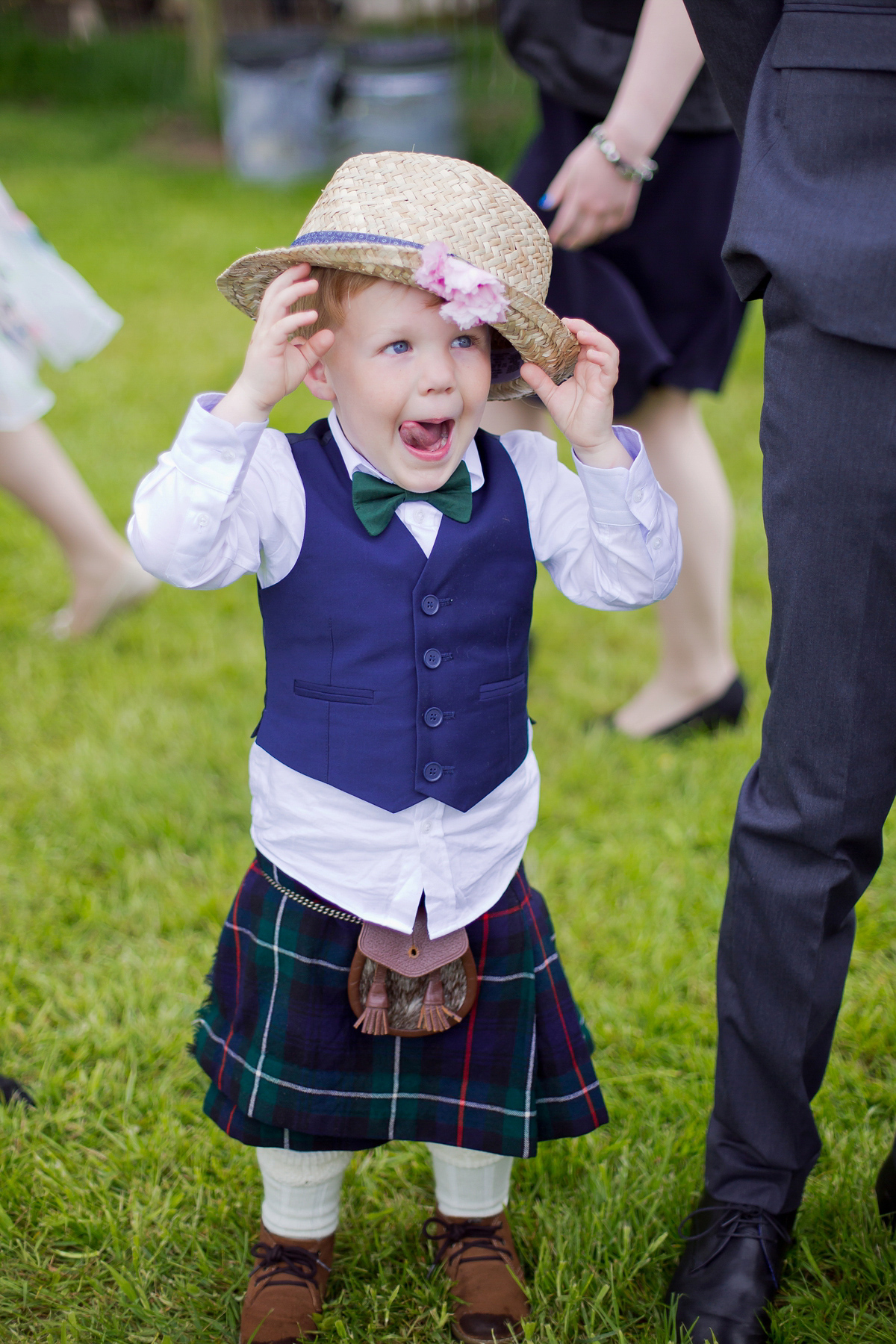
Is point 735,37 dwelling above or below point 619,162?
above

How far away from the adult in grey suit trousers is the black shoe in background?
0.97 m

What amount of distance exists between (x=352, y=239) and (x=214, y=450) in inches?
10.0

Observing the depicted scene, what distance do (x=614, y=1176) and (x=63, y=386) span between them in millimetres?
3965

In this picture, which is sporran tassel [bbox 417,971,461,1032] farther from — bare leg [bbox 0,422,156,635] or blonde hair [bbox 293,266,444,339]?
bare leg [bbox 0,422,156,635]

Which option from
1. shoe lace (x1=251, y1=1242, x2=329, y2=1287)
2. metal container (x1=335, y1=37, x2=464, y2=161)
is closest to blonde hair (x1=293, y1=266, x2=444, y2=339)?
shoe lace (x1=251, y1=1242, x2=329, y2=1287)

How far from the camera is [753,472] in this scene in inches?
160

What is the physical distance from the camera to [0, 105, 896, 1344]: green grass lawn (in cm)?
158

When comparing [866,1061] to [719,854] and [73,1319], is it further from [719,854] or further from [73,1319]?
[73,1319]

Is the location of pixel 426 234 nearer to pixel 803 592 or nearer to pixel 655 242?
pixel 803 592

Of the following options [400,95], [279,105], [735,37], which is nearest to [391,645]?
[735,37]

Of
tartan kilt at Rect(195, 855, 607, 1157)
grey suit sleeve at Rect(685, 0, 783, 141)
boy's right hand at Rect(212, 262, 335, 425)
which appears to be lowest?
tartan kilt at Rect(195, 855, 607, 1157)

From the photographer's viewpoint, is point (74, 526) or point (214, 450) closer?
point (214, 450)

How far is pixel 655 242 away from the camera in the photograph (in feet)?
7.93

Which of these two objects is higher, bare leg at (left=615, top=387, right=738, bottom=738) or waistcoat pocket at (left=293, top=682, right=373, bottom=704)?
waistcoat pocket at (left=293, top=682, right=373, bottom=704)
